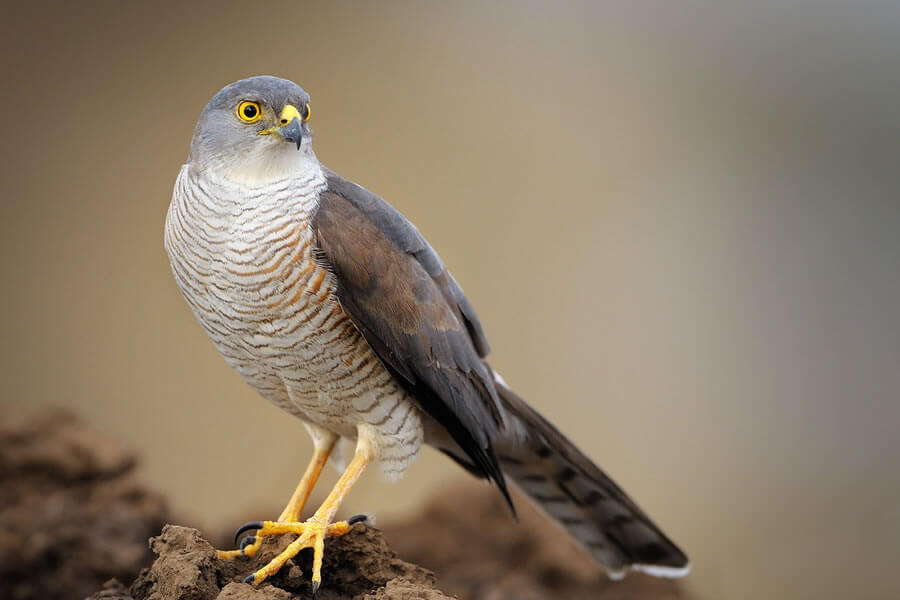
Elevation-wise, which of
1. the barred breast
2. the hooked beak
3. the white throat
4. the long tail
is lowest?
the long tail

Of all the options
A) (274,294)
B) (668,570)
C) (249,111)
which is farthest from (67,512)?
(668,570)

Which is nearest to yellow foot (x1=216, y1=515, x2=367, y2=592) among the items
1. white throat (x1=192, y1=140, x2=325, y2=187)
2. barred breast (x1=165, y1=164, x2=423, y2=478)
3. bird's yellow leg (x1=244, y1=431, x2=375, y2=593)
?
bird's yellow leg (x1=244, y1=431, x2=375, y2=593)

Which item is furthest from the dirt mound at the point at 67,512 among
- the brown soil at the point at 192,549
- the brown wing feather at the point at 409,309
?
the brown wing feather at the point at 409,309

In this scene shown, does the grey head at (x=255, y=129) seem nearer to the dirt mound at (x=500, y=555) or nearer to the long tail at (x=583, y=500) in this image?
the long tail at (x=583, y=500)

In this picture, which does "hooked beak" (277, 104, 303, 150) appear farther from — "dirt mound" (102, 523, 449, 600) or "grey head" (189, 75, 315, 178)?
"dirt mound" (102, 523, 449, 600)

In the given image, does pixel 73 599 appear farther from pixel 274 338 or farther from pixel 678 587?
pixel 678 587

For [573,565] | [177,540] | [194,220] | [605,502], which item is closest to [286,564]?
[177,540]
